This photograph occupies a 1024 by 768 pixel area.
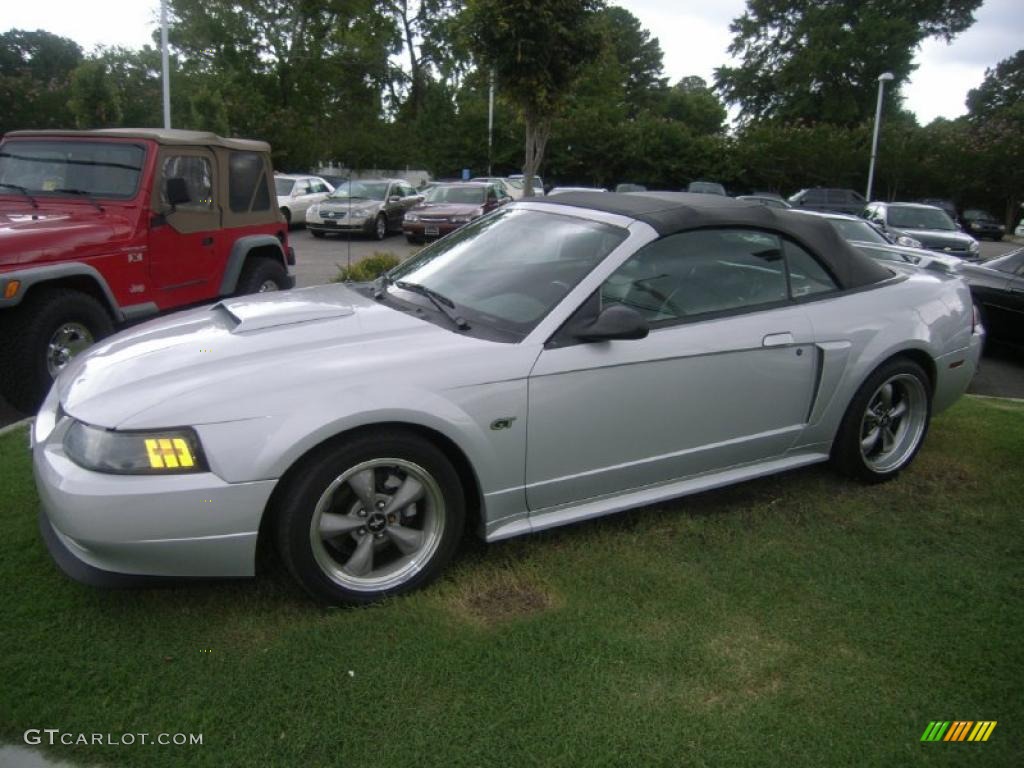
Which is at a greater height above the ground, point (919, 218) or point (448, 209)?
point (919, 218)

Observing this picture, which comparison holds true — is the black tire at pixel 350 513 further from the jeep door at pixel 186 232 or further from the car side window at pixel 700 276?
the jeep door at pixel 186 232

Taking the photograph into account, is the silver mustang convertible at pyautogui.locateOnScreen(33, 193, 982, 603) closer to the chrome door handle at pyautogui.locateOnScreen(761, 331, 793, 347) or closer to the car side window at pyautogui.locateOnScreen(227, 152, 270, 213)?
the chrome door handle at pyautogui.locateOnScreen(761, 331, 793, 347)

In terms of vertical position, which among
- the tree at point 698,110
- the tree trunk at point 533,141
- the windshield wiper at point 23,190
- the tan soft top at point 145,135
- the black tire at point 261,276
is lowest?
the black tire at point 261,276

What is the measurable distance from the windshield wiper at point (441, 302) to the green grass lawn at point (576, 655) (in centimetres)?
102

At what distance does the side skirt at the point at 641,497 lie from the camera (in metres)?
3.29

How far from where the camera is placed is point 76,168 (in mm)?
6594

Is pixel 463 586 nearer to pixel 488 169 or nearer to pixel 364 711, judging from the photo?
pixel 364 711

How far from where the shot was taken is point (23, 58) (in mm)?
51844

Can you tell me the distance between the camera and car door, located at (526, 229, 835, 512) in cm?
327

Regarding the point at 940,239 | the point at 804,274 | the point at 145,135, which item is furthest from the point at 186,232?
the point at 940,239

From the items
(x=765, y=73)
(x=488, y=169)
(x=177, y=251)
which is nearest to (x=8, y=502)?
(x=177, y=251)

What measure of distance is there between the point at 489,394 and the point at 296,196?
20397 millimetres

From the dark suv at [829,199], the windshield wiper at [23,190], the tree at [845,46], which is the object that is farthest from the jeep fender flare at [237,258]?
the tree at [845,46]

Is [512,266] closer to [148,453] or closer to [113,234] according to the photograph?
[148,453]
